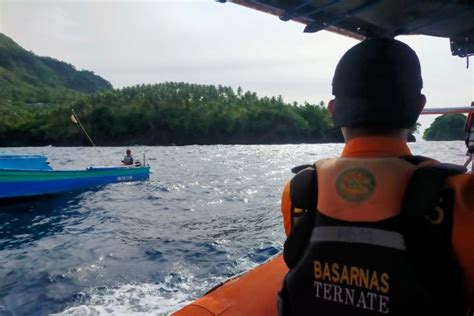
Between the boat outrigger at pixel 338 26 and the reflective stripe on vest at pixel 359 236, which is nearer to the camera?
the reflective stripe on vest at pixel 359 236

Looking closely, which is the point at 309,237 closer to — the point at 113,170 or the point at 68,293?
the point at 68,293

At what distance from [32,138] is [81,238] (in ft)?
340

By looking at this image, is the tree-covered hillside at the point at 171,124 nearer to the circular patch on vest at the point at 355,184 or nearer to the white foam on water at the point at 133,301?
the white foam on water at the point at 133,301

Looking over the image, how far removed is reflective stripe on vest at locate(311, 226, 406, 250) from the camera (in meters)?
1.46

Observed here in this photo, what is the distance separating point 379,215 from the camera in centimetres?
149

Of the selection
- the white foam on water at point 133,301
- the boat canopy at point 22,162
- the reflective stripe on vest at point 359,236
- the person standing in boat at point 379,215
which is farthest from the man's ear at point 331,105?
the boat canopy at point 22,162

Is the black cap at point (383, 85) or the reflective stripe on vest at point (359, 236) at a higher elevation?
the black cap at point (383, 85)

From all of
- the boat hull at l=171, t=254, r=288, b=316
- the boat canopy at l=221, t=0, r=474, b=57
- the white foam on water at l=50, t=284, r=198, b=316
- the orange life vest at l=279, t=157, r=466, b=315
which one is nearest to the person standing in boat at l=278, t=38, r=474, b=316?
the orange life vest at l=279, t=157, r=466, b=315

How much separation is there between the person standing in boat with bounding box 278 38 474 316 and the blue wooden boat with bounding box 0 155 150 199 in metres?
15.7

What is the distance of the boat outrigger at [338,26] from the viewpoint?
8.82 ft

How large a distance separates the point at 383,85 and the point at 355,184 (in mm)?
412

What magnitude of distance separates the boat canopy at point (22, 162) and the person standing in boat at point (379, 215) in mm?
16488

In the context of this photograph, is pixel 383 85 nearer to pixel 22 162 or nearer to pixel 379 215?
pixel 379 215

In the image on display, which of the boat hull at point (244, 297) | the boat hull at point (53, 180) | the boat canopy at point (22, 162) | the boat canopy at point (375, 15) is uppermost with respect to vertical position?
the boat canopy at point (375, 15)
